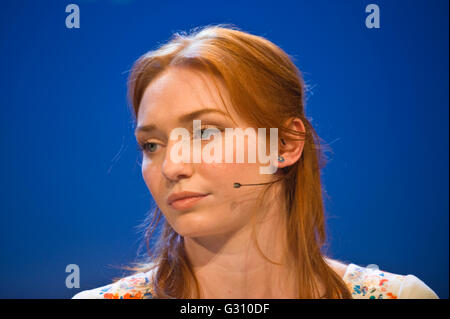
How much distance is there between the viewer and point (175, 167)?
3.78 feet

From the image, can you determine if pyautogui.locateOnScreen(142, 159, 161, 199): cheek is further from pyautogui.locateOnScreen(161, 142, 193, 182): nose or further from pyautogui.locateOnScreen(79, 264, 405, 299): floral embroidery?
pyautogui.locateOnScreen(79, 264, 405, 299): floral embroidery

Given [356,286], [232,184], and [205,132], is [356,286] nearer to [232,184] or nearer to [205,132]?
[232,184]

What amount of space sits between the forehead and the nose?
3.9 inches

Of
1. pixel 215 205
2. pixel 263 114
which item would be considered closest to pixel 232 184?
pixel 215 205

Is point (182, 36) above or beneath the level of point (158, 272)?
above

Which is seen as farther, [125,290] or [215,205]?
[125,290]

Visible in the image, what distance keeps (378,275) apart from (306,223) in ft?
0.87

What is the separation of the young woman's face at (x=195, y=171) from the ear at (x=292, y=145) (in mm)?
100

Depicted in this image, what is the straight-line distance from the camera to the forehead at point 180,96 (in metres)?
1.18

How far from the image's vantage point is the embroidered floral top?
4.29 ft

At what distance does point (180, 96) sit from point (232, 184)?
0.26 m

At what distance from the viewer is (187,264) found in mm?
1354

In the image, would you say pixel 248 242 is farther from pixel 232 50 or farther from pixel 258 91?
pixel 232 50
